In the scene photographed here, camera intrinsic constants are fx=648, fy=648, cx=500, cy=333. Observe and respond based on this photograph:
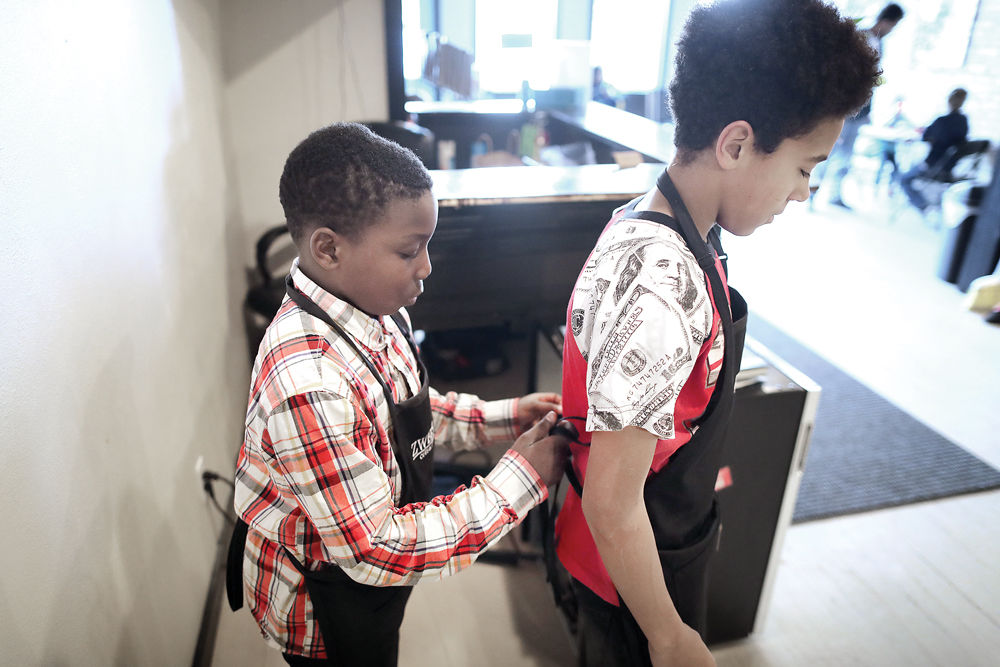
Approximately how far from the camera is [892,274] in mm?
4406

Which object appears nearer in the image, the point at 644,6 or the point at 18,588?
the point at 18,588

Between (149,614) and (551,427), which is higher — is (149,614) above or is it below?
below

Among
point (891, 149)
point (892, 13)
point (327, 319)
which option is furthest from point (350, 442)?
point (891, 149)

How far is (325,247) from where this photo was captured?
0.82 metres

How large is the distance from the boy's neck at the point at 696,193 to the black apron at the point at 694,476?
0.04 feet

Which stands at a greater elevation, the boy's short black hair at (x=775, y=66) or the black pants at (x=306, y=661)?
the boy's short black hair at (x=775, y=66)

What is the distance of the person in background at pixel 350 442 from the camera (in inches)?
29.9

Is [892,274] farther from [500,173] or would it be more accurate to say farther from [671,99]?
[671,99]

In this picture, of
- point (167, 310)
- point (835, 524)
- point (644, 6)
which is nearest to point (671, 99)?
point (167, 310)

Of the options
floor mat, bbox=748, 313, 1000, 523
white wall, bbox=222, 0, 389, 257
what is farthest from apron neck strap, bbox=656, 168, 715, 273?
white wall, bbox=222, 0, 389, 257

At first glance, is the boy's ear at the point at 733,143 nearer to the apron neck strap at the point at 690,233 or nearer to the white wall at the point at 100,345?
the apron neck strap at the point at 690,233

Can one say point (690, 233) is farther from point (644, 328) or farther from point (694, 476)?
point (694, 476)

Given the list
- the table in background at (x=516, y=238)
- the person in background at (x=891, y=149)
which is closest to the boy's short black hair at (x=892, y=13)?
the person in background at (x=891, y=149)

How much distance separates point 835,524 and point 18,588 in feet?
7.42
